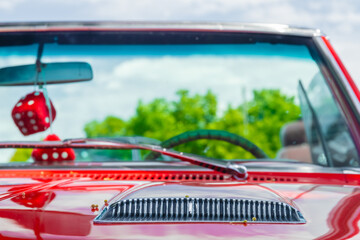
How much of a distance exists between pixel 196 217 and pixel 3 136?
1281 mm

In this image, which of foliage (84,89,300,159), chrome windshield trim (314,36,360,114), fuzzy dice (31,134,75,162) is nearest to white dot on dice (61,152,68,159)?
fuzzy dice (31,134,75,162)

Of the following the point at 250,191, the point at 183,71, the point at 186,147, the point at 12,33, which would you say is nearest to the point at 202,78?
the point at 183,71

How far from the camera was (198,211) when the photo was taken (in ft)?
5.35

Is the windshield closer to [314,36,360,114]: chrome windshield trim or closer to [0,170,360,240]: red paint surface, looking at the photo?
[314,36,360,114]: chrome windshield trim

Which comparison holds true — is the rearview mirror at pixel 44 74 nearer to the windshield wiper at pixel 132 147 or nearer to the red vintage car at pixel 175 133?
the red vintage car at pixel 175 133

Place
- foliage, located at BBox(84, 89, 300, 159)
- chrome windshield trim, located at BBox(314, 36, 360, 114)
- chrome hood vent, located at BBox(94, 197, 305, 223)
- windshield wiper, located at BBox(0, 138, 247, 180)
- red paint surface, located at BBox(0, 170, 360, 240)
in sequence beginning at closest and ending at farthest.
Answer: red paint surface, located at BBox(0, 170, 360, 240), chrome hood vent, located at BBox(94, 197, 305, 223), windshield wiper, located at BBox(0, 138, 247, 180), chrome windshield trim, located at BBox(314, 36, 360, 114), foliage, located at BBox(84, 89, 300, 159)

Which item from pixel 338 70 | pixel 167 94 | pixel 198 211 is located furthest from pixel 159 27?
pixel 198 211

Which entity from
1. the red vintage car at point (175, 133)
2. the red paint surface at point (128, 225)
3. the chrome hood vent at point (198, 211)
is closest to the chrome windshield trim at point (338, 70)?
the red vintage car at point (175, 133)

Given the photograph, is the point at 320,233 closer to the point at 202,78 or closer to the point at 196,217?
the point at 196,217

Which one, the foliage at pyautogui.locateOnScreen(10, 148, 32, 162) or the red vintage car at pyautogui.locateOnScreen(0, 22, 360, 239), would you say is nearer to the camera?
the red vintage car at pyautogui.locateOnScreen(0, 22, 360, 239)

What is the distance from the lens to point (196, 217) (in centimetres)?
159

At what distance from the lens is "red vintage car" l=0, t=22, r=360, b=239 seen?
159 cm

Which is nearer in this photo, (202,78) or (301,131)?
(202,78)

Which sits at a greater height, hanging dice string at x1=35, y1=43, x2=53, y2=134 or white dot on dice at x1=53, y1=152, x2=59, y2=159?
hanging dice string at x1=35, y1=43, x2=53, y2=134
